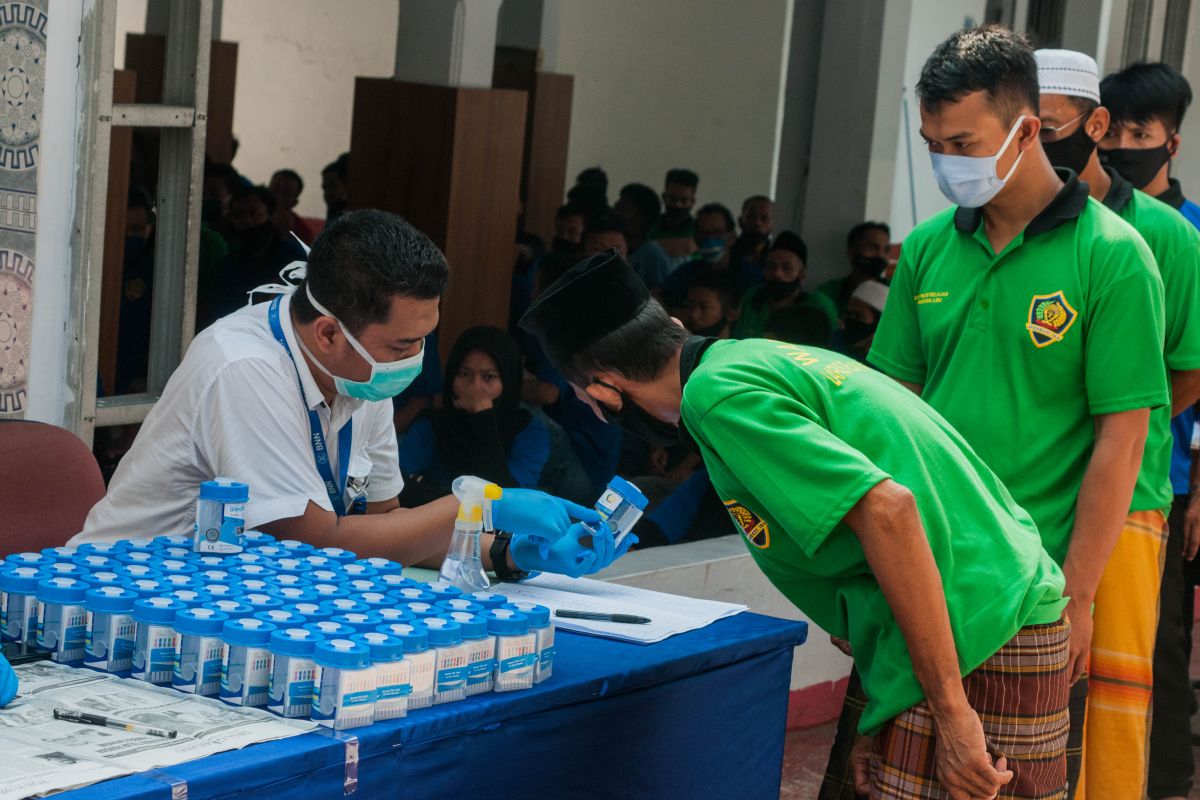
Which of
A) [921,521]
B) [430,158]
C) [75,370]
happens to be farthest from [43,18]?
[430,158]

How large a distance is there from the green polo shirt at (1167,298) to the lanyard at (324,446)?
1384 mm

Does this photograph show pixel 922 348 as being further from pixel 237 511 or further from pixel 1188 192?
pixel 1188 192

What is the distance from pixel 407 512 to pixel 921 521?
1050mm

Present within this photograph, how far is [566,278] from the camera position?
2.08m

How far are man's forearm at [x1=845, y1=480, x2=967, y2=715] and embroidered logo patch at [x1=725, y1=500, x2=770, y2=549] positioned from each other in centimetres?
14

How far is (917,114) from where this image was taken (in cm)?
1013

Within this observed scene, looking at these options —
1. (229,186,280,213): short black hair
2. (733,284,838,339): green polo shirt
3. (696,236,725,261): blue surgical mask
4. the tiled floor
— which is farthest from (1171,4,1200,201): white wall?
(229,186,280,213): short black hair

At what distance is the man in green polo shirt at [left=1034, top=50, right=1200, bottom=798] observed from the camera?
262 cm

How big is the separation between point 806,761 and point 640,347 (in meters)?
2.46

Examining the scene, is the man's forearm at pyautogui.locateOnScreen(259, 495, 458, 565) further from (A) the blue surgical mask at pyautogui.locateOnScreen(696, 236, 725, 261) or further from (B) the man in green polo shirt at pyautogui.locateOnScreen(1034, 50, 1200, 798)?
(A) the blue surgical mask at pyautogui.locateOnScreen(696, 236, 725, 261)

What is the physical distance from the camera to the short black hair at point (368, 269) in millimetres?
2463

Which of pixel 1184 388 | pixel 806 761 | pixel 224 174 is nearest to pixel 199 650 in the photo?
pixel 1184 388

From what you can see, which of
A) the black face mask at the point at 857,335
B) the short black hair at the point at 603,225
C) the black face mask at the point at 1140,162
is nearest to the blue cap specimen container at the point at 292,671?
the black face mask at the point at 1140,162

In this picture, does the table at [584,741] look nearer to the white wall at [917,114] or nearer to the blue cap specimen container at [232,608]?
the blue cap specimen container at [232,608]
